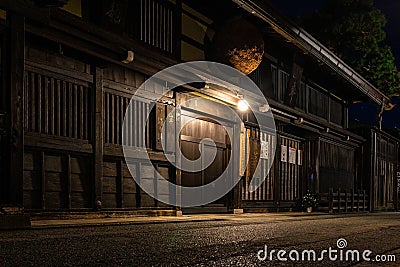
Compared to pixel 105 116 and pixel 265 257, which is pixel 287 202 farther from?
pixel 265 257

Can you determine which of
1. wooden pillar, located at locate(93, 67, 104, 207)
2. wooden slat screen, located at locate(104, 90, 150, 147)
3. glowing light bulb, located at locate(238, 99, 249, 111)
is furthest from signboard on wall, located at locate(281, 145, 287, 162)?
wooden pillar, located at locate(93, 67, 104, 207)

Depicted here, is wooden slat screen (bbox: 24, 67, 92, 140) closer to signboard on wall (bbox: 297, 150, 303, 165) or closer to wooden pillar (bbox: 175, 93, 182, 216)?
wooden pillar (bbox: 175, 93, 182, 216)

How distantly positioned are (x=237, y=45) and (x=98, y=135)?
4761mm

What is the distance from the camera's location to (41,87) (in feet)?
28.0

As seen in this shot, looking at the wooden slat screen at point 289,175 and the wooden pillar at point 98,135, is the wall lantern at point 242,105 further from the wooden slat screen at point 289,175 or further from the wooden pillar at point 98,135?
the wooden pillar at point 98,135

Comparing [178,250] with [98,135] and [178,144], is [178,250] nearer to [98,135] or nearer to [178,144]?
[98,135]

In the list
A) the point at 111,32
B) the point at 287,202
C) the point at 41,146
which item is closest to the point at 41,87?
the point at 41,146

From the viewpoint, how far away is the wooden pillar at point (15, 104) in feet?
21.9

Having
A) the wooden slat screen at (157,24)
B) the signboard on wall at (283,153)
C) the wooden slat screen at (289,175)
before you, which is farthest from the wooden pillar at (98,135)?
the signboard on wall at (283,153)

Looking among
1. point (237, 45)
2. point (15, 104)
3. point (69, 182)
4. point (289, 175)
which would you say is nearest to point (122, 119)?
point (69, 182)

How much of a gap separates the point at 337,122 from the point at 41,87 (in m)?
16.7

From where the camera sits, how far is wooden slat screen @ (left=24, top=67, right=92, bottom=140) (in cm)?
834

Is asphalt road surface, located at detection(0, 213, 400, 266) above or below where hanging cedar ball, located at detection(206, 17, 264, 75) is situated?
below

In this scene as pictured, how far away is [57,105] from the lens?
8852 millimetres
